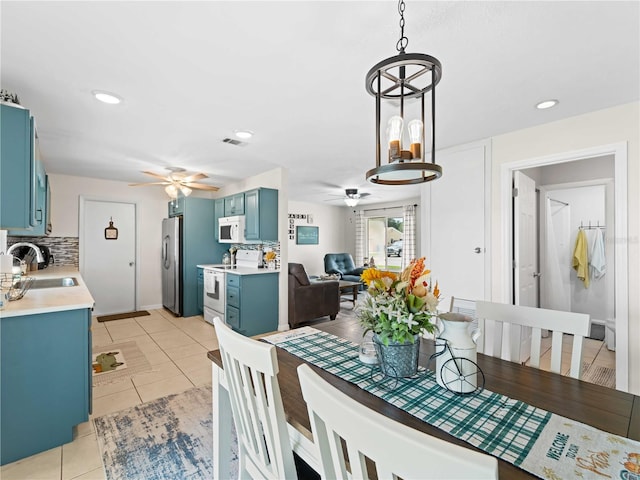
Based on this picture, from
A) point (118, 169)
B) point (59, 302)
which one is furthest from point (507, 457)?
point (118, 169)

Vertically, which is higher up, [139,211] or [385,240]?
[139,211]

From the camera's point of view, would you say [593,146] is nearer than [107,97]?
No

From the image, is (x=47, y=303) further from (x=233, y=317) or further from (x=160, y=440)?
(x=233, y=317)

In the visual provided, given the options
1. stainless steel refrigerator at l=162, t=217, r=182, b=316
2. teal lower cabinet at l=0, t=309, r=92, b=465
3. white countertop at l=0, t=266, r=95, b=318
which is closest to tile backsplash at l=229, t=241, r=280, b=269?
stainless steel refrigerator at l=162, t=217, r=182, b=316

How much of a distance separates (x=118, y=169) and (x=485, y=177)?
4772 mm

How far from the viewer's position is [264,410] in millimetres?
921

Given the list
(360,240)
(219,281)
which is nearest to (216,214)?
(219,281)

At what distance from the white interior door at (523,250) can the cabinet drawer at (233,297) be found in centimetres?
Answer: 314

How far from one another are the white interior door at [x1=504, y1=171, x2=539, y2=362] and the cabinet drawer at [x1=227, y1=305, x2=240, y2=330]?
3.13 meters

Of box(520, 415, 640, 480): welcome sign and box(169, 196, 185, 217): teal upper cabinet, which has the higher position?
box(169, 196, 185, 217): teal upper cabinet

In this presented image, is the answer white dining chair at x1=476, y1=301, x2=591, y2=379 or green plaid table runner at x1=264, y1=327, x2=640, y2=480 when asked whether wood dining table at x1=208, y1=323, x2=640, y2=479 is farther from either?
white dining chair at x1=476, y1=301, x2=591, y2=379

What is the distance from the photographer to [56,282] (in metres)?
3.30

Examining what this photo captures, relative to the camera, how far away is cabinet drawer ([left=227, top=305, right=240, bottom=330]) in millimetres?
4090

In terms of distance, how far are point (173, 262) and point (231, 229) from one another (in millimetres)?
1265
